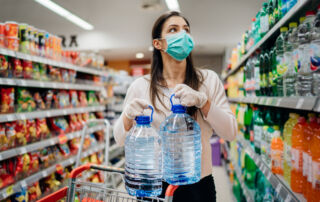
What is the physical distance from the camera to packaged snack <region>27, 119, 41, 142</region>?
2668 millimetres

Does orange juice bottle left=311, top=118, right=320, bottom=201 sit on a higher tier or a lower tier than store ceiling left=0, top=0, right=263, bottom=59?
lower

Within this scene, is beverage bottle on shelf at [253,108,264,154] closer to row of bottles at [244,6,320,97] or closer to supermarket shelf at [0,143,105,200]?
row of bottles at [244,6,320,97]

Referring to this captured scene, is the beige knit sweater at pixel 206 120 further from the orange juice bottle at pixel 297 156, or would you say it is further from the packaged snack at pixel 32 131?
the packaged snack at pixel 32 131

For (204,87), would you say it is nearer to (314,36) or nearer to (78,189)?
(314,36)

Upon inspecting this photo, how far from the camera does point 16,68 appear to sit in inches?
96.4

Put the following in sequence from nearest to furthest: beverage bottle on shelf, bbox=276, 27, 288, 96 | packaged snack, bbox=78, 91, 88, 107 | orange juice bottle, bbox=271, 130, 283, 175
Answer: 1. beverage bottle on shelf, bbox=276, 27, 288, 96
2. orange juice bottle, bbox=271, 130, 283, 175
3. packaged snack, bbox=78, 91, 88, 107

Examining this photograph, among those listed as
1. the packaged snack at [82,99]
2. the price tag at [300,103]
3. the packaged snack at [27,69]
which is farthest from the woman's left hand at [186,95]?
the packaged snack at [82,99]

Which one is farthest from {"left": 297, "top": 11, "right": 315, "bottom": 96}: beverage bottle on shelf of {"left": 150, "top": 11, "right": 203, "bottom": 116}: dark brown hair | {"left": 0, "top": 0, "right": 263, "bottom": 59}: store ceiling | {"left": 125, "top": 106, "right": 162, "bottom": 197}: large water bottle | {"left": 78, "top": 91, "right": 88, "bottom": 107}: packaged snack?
{"left": 0, "top": 0, "right": 263, "bottom": 59}: store ceiling

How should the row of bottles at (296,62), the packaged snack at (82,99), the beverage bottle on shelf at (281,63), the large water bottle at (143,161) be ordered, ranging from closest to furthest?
1. the large water bottle at (143,161)
2. the row of bottles at (296,62)
3. the beverage bottle on shelf at (281,63)
4. the packaged snack at (82,99)

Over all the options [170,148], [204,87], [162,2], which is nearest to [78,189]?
[170,148]

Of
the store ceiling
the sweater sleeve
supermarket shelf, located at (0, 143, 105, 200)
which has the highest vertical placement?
the store ceiling

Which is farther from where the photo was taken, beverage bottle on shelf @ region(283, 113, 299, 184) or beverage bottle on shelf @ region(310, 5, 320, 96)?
beverage bottle on shelf @ region(283, 113, 299, 184)

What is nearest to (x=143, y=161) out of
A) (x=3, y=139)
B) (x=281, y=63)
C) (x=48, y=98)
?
(x=281, y=63)

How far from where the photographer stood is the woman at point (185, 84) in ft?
4.21
